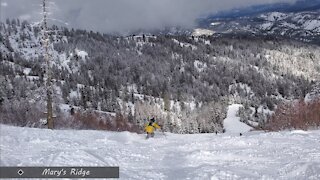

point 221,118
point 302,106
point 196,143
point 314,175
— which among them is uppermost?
point 314,175

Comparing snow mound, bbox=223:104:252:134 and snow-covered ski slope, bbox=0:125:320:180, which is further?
snow mound, bbox=223:104:252:134

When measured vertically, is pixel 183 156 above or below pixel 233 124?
above

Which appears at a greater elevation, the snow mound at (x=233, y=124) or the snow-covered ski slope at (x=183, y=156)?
the snow-covered ski slope at (x=183, y=156)

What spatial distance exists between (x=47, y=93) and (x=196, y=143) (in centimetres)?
1471

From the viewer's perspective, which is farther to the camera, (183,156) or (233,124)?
(233,124)

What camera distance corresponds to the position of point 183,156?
19.0 metres

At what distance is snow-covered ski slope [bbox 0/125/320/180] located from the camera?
46.6 feet

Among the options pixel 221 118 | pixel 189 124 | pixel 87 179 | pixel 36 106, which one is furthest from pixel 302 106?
pixel 221 118

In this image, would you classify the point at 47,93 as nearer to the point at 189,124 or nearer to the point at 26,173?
the point at 26,173

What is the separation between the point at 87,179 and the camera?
1195 cm

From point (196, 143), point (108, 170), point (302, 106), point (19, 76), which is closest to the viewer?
point (108, 170)

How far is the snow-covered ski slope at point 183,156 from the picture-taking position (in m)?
14.2

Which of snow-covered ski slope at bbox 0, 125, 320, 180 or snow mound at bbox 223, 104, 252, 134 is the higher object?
snow-covered ski slope at bbox 0, 125, 320, 180

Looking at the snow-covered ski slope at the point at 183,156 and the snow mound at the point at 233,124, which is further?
the snow mound at the point at 233,124
